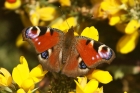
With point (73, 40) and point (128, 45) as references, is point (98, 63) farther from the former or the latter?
point (128, 45)

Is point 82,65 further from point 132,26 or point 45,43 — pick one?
point 132,26

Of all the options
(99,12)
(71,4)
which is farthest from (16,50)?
(99,12)

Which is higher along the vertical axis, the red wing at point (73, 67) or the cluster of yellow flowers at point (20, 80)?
the cluster of yellow flowers at point (20, 80)

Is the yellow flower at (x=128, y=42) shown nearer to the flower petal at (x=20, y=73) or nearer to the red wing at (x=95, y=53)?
the red wing at (x=95, y=53)

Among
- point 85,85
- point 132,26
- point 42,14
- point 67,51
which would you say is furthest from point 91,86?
point 42,14


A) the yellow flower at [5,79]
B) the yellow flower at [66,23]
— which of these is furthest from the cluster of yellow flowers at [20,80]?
the yellow flower at [66,23]
